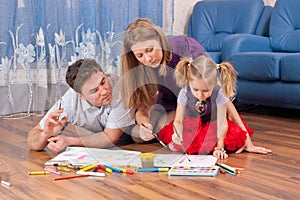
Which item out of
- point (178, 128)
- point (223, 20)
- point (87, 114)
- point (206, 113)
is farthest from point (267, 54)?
point (87, 114)

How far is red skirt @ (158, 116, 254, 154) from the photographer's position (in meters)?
1.93

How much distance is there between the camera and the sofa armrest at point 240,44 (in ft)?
9.96

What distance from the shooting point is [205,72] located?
5.99 ft

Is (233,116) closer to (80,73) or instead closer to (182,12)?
(80,73)

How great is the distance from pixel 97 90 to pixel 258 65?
4.28ft

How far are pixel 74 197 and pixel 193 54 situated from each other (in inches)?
38.0

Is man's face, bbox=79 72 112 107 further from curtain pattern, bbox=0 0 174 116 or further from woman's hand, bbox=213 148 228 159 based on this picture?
curtain pattern, bbox=0 0 174 116

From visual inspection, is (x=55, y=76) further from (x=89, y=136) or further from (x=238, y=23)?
(x=238, y=23)

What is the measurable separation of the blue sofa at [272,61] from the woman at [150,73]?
783 mm

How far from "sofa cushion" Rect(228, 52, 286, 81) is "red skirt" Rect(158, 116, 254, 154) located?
0.86 m

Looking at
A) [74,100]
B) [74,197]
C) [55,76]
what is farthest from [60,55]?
[74,197]

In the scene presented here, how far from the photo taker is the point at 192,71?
1862 mm

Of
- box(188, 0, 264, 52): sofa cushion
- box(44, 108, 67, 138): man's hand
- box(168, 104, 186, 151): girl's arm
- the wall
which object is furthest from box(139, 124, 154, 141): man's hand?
the wall

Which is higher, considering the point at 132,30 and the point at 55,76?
the point at 132,30
